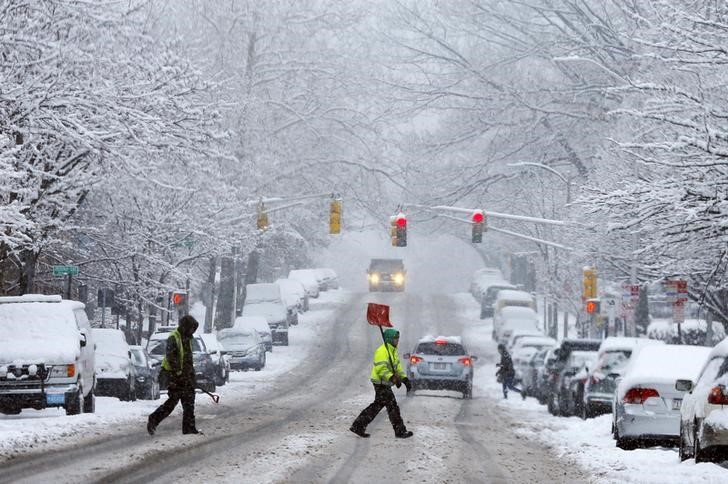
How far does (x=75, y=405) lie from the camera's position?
22953 millimetres

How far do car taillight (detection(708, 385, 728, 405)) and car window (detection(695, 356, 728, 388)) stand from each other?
16.9 inches

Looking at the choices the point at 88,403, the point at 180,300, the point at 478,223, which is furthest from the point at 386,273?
the point at 88,403

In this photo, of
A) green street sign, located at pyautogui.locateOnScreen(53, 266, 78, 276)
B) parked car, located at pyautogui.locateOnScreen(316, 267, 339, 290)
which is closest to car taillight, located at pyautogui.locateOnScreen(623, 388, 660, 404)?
green street sign, located at pyautogui.locateOnScreen(53, 266, 78, 276)

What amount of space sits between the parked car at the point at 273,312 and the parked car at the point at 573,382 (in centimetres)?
3111

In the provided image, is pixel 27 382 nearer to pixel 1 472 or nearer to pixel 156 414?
pixel 156 414

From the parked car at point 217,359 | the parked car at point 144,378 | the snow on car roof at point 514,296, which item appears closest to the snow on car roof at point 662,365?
the parked car at point 144,378

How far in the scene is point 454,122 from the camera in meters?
52.1

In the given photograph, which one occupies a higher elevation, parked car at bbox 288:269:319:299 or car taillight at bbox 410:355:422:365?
parked car at bbox 288:269:319:299

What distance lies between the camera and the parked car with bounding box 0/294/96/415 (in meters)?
22.8

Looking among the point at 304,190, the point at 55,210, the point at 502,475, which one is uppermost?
the point at 304,190

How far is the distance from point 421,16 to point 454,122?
14.0ft

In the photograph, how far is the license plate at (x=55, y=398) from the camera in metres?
22.7

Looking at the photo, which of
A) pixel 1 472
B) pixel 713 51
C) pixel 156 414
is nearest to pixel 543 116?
pixel 713 51

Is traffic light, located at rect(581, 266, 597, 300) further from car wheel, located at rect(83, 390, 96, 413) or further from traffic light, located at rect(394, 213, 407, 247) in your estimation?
car wheel, located at rect(83, 390, 96, 413)
